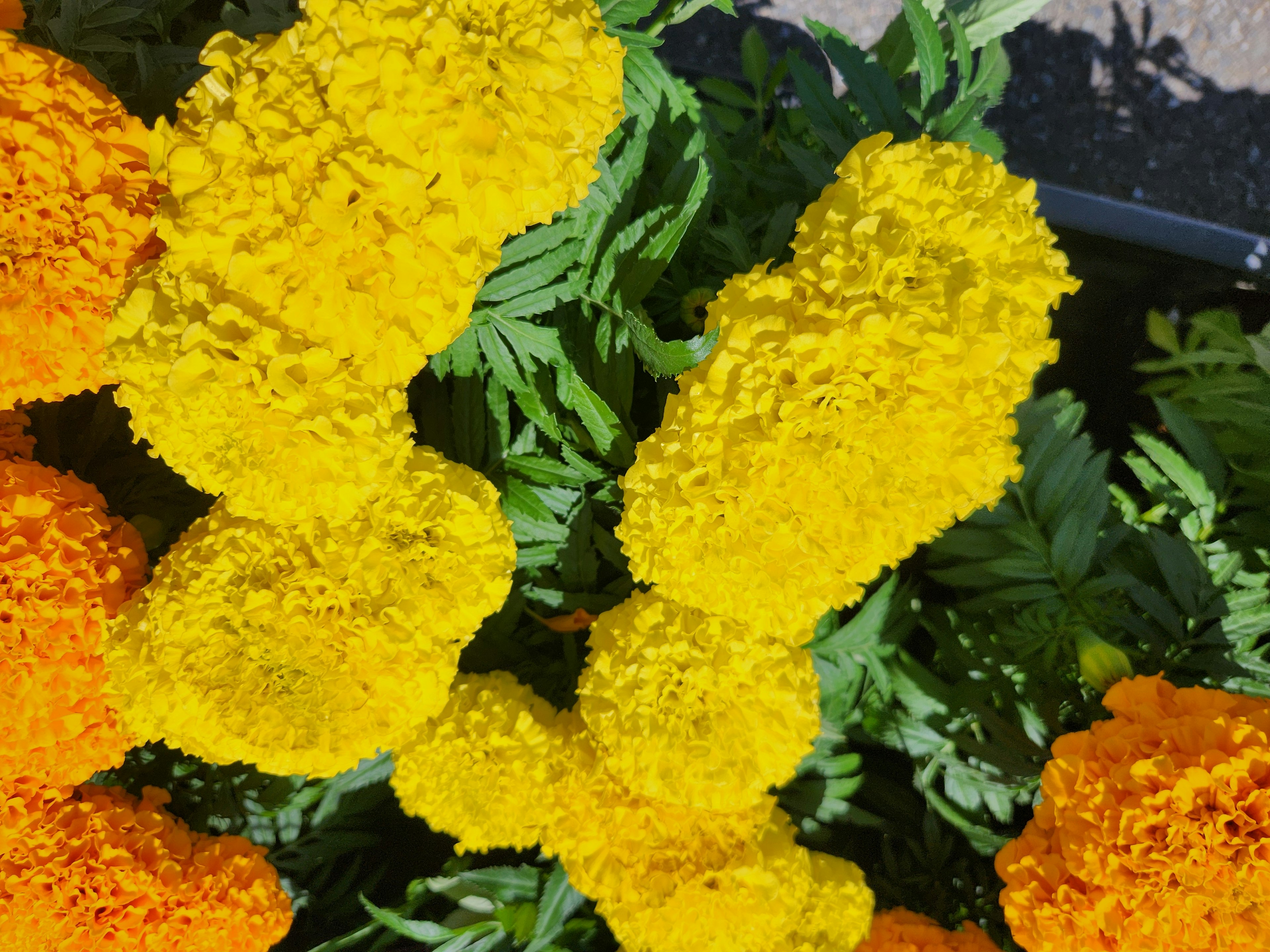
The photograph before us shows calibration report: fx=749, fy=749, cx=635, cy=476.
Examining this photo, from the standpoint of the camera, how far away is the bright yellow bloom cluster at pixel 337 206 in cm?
60

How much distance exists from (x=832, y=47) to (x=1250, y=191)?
1237 mm

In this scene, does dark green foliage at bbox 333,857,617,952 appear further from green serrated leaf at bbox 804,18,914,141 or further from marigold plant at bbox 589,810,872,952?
green serrated leaf at bbox 804,18,914,141

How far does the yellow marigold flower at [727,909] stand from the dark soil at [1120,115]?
58.2 inches

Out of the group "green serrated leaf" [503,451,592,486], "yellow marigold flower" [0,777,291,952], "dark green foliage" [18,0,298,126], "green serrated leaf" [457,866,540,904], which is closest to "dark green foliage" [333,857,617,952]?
"green serrated leaf" [457,866,540,904]

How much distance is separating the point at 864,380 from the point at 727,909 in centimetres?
70

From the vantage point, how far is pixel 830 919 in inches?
40.0

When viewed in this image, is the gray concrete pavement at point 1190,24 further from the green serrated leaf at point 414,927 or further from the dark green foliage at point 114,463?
the green serrated leaf at point 414,927

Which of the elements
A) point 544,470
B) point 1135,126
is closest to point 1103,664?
point 544,470

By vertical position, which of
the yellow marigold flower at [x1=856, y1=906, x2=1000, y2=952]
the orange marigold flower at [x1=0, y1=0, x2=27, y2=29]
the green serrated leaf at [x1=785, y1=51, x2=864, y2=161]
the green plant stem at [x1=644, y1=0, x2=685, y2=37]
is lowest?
the yellow marigold flower at [x1=856, y1=906, x2=1000, y2=952]

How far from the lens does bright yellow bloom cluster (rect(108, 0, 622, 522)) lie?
0.60 meters

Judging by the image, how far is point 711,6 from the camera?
5.59 feet

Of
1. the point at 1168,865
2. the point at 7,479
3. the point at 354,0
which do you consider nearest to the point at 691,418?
the point at 354,0

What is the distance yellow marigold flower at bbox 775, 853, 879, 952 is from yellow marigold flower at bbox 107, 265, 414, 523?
0.81 meters

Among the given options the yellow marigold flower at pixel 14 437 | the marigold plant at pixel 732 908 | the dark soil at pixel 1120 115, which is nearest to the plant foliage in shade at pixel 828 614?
the yellow marigold flower at pixel 14 437
